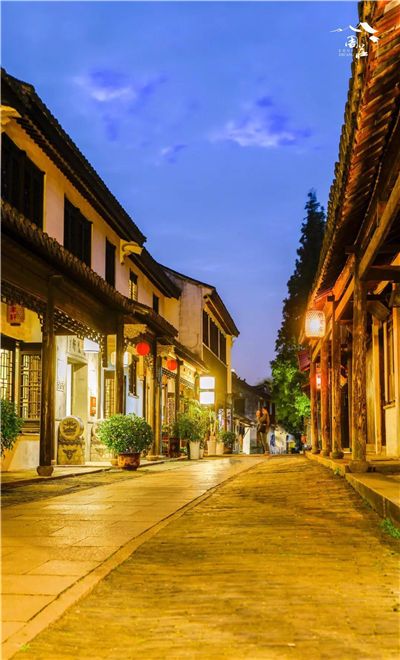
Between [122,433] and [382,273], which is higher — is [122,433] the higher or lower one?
the lower one

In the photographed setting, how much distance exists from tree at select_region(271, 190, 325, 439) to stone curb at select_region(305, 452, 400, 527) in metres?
31.4

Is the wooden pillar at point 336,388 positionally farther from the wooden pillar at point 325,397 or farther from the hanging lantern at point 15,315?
Answer: the hanging lantern at point 15,315

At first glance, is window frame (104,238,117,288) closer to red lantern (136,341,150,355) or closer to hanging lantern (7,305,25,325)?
red lantern (136,341,150,355)

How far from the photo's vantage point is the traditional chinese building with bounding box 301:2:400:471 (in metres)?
5.99

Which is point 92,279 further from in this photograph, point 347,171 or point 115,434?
point 347,171

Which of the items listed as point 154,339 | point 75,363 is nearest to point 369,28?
point 75,363

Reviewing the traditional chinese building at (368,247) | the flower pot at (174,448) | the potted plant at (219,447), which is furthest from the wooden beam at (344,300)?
the potted plant at (219,447)

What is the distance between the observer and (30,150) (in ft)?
48.7

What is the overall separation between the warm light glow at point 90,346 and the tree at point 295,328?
24615 mm

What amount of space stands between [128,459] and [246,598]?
11.8 meters

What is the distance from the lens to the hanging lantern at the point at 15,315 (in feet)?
50.3

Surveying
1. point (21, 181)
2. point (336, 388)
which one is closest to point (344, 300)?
point (336, 388)

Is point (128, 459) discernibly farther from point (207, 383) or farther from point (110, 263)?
point (207, 383)

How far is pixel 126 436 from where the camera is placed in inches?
613
